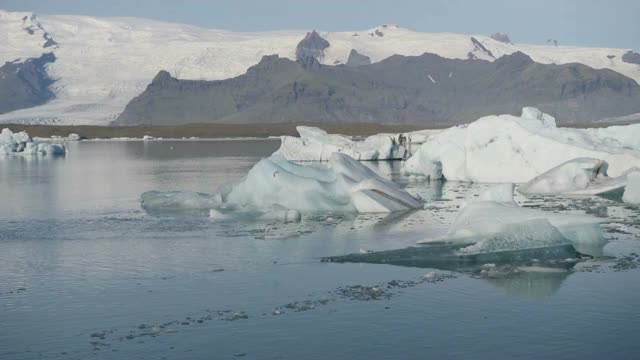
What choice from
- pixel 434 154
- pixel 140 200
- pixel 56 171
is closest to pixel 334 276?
pixel 140 200

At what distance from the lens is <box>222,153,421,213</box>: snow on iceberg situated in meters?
27.2

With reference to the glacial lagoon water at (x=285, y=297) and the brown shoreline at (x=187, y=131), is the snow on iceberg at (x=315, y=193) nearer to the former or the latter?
the glacial lagoon water at (x=285, y=297)

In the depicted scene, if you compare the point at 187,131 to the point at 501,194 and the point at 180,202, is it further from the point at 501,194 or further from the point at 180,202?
the point at 501,194

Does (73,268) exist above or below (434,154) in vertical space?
below

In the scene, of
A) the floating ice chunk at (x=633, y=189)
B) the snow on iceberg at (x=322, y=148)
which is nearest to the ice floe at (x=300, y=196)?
the floating ice chunk at (x=633, y=189)

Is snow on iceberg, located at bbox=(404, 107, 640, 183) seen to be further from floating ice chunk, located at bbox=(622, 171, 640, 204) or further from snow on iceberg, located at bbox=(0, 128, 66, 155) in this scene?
snow on iceberg, located at bbox=(0, 128, 66, 155)

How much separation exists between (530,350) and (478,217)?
7406 mm

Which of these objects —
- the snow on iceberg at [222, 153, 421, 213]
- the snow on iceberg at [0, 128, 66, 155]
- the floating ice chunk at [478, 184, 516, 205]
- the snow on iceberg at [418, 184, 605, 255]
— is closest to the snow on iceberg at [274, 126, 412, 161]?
the snow on iceberg at [0, 128, 66, 155]

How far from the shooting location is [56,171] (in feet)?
172

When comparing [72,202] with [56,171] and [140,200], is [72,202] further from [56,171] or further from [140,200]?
[56,171]

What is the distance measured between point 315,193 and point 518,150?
11350mm

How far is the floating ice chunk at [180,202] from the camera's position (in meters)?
28.4

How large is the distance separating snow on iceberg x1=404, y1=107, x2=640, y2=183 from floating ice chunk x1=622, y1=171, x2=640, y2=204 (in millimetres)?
3897

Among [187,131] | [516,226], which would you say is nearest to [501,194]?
[516,226]
